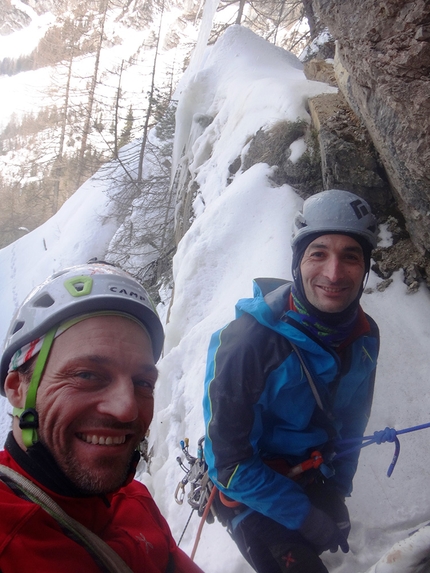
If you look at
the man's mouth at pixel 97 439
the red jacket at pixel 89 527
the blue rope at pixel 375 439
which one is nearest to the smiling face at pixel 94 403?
the man's mouth at pixel 97 439

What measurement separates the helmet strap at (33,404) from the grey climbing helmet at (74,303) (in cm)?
5

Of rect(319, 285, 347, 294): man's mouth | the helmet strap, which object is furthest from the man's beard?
rect(319, 285, 347, 294): man's mouth

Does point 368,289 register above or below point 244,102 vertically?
below

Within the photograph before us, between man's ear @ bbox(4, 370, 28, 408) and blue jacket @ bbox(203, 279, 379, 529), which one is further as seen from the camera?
blue jacket @ bbox(203, 279, 379, 529)

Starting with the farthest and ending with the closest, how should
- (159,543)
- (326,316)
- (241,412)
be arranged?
1. (326,316)
2. (241,412)
3. (159,543)

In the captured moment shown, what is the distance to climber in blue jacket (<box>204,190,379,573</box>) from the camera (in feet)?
5.79

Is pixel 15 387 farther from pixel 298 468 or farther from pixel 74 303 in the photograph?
pixel 298 468

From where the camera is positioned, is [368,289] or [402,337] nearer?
[402,337]

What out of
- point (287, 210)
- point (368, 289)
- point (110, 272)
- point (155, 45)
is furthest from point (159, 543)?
point (155, 45)

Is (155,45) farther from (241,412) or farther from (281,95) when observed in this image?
(241,412)

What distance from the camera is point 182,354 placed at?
4.15m

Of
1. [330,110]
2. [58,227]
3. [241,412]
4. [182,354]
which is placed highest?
[330,110]

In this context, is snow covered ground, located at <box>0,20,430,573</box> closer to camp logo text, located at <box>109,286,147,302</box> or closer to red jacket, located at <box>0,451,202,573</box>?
red jacket, located at <box>0,451,202,573</box>

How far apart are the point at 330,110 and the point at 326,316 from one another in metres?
3.70
